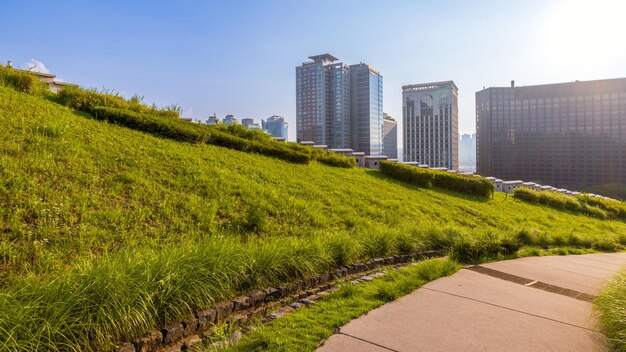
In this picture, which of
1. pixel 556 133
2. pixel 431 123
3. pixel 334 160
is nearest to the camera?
pixel 334 160

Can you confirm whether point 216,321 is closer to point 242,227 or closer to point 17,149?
point 242,227

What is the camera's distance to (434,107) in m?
101

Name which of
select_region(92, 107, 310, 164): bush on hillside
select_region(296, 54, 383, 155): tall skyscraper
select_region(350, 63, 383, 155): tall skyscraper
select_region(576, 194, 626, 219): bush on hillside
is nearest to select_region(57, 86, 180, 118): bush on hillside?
select_region(92, 107, 310, 164): bush on hillside

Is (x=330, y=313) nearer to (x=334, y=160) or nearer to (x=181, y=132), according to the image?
(x=181, y=132)

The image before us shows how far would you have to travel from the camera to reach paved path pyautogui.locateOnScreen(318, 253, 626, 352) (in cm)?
286

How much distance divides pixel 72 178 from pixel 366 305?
4.48m

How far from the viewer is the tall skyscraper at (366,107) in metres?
93.0

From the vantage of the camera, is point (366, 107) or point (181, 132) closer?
point (181, 132)

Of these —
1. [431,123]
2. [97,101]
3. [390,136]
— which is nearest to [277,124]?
[431,123]

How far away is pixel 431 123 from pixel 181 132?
100303 mm

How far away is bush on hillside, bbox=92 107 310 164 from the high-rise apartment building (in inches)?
3570

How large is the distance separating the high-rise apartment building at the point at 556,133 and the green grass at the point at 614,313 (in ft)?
307

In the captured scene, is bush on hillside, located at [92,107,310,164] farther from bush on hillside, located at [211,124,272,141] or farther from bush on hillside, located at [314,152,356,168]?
bush on hillside, located at [314,152,356,168]

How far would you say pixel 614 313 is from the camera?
10.3 feet
